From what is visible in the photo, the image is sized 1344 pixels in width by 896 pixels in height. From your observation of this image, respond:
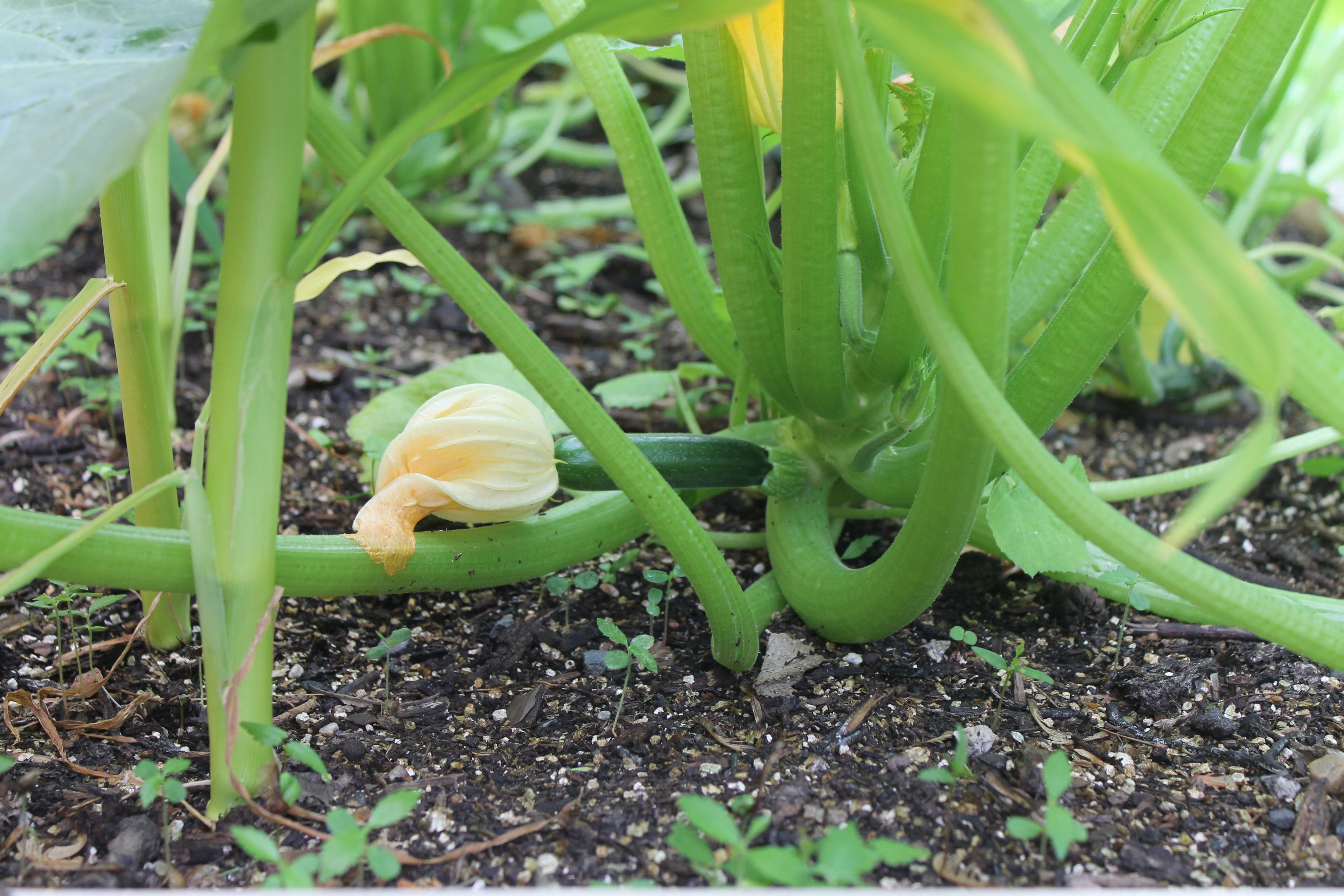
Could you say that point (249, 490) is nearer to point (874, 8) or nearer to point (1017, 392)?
point (874, 8)

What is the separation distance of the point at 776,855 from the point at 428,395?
936 mm

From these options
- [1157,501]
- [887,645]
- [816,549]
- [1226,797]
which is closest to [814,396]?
[816,549]

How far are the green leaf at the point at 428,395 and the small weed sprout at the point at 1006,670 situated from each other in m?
0.60

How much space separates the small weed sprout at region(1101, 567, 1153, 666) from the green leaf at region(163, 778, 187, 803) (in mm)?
912

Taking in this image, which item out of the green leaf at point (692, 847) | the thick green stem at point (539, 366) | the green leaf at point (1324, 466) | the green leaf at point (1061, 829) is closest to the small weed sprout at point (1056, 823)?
the green leaf at point (1061, 829)

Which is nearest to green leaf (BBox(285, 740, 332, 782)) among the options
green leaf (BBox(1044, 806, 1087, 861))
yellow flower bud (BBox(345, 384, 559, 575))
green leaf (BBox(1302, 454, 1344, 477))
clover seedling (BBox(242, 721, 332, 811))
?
clover seedling (BBox(242, 721, 332, 811))

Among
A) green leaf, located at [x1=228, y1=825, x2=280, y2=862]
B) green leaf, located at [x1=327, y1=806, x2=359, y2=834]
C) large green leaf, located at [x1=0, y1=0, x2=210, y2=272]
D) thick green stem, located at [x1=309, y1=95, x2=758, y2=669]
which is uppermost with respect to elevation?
large green leaf, located at [x1=0, y1=0, x2=210, y2=272]

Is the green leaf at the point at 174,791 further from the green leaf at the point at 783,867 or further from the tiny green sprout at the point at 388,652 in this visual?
the green leaf at the point at 783,867

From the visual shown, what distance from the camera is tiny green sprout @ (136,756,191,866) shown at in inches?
30.6

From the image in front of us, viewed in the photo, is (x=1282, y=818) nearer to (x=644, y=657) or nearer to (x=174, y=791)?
(x=644, y=657)

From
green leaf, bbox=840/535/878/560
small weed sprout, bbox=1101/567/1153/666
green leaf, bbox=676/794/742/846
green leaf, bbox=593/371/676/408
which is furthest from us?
green leaf, bbox=593/371/676/408

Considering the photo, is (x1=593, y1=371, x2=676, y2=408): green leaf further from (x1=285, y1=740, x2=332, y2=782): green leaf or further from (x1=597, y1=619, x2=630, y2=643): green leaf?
(x1=285, y1=740, x2=332, y2=782): green leaf

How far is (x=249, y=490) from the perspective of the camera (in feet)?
2.51

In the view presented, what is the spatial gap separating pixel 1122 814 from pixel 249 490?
78 cm
